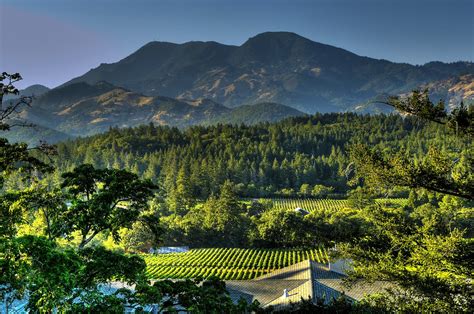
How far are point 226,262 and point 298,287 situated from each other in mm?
16976

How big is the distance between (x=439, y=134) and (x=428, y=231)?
126 meters

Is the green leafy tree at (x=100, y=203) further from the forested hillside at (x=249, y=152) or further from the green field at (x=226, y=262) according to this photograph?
the forested hillside at (x=249, y=152)

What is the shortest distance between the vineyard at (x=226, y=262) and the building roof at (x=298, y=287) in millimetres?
5034

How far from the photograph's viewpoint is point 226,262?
4312 cm

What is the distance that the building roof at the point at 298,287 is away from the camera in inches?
974

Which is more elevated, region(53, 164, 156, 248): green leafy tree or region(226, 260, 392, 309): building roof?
region(53, 164, 156, 248): green leafy tree

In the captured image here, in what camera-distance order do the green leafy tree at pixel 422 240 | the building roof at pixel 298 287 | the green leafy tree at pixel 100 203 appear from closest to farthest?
the green leafy tree at pixel 100 203 < the green leafy tree at pixel 422 240 < the building roof at pixel 298 287

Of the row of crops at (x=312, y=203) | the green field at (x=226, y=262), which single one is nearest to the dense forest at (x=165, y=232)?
the green field at (x=226, y=262)

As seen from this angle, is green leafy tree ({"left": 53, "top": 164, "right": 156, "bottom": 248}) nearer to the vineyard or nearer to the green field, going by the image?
the green field

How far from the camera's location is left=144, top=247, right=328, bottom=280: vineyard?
39.1m

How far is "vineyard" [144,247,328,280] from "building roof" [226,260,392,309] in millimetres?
5034

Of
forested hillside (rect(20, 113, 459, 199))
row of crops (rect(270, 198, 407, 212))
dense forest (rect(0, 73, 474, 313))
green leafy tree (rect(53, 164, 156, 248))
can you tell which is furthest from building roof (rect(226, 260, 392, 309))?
row of crops (rect(270, 198, 407, 212))

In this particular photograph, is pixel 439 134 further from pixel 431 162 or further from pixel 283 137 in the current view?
pixel 431 162

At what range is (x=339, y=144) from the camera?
142m
